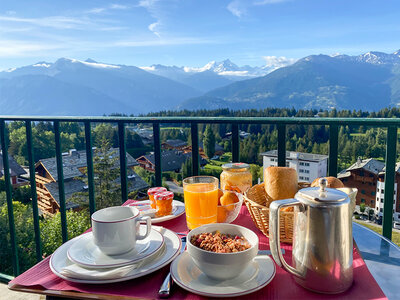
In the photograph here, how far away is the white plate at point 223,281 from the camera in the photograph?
675mm

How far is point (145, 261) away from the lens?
80 centimetres

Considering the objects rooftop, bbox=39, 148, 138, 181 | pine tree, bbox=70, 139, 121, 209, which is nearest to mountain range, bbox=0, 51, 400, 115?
pine tree, bbox=70, 139, 121, 209

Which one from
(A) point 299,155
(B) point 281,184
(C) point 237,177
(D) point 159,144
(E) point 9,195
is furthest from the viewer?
(E) point 9,195

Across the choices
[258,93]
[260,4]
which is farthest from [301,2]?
[258,93]

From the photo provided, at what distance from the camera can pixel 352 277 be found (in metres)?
0.71

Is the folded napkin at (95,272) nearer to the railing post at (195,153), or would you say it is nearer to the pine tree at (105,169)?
the railing post at (195,153)

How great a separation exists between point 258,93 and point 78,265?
169m

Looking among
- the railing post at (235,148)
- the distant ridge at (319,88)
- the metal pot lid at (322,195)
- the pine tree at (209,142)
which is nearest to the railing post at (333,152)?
the railing post at (235,148)

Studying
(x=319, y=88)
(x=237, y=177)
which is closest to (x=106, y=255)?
(x=237, y=177)

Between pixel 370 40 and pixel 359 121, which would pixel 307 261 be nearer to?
pixel 359 121

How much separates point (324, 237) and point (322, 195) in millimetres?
90

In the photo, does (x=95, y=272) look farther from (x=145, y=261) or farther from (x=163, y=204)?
(x=163, y=204)

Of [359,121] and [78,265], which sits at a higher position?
[359,121]

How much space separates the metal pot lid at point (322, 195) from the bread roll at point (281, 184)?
362 mm
